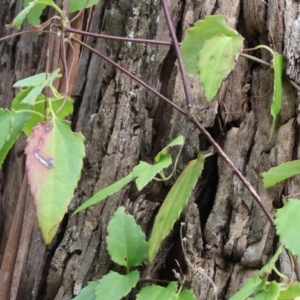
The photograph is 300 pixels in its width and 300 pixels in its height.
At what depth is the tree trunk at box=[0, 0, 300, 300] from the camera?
0.82 metres

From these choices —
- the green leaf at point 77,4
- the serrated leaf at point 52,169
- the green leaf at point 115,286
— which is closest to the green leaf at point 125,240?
the green leaf at point 115,286

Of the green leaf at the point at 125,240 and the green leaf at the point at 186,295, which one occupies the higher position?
the green leaf at the point at 125,240

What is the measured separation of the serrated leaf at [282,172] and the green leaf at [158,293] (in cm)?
22

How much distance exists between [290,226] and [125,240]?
0.89 ft

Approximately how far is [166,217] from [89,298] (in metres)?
0.22

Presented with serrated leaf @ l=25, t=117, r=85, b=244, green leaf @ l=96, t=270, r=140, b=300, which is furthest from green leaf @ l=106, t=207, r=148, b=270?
serrated leaf @ l=25, t=117, r=85, b=244

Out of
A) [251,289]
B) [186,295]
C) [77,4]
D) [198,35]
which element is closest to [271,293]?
[251,289]

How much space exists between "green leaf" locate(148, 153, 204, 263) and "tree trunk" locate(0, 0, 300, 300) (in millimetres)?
162

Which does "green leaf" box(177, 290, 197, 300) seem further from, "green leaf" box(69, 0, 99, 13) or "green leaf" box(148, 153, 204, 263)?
"green leaf" box(69, 0, 99, 13)

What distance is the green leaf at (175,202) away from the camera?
64 cm

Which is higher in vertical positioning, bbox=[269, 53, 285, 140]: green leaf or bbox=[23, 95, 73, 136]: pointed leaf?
bbox=[269, 53, 285, 140]: green leaf

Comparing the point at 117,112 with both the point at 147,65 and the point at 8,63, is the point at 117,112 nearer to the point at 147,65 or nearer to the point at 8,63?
the point at 147,65

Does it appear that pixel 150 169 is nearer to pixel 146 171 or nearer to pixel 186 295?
pixel 146 171

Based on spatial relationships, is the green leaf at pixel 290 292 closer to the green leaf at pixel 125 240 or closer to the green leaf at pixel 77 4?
the green leaf at pixel 125 240
